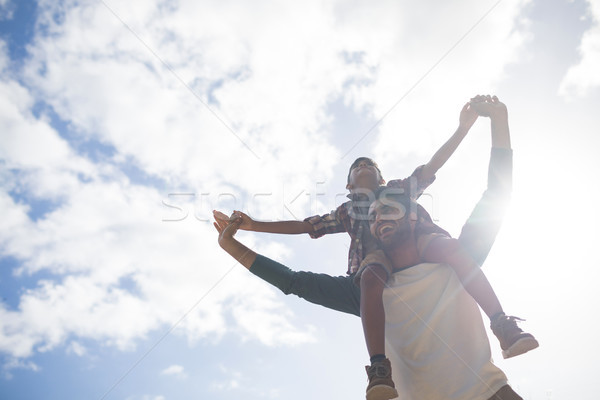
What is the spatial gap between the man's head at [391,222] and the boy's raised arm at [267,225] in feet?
2.41

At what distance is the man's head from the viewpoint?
2557 mm

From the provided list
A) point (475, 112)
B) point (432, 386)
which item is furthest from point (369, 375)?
point (475, 112)

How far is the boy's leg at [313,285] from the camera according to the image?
2771 millimetres

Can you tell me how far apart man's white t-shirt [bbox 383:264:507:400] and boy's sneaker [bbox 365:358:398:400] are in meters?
0.28

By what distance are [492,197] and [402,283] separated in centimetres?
77

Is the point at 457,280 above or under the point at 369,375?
above

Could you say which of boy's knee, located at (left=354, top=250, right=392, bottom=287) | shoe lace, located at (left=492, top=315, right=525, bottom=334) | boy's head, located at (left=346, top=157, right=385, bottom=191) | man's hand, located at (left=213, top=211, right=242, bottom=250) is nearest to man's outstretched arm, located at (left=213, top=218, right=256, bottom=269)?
man's hand, located at (left=213, top=211, right=242, bottom=250)

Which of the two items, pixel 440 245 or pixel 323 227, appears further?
pixel 323 227

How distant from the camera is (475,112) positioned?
306 cm

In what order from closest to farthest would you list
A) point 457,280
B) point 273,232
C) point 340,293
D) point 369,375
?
point 369,375, point 457,280, point 340,293, point 273,232

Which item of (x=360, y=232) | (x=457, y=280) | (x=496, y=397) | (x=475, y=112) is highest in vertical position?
(x=475, y=112)

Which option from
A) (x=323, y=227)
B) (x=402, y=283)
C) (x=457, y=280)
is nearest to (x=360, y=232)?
(x=323, y=227)

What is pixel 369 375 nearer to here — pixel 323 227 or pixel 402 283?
pixel 402 283

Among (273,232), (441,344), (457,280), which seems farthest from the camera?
(273,232)
